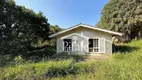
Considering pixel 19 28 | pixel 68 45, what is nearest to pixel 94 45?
pixel 68 45

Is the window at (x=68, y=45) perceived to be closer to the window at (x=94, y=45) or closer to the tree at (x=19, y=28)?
the window at (x=94, y=45)

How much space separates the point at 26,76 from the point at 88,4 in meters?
14.5

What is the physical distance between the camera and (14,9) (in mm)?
16406

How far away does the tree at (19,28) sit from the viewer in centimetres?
1526

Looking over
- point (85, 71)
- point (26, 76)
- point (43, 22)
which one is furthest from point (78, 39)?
point (26, 76)

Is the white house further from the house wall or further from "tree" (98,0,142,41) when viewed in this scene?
"tree" (98,0,142,41)

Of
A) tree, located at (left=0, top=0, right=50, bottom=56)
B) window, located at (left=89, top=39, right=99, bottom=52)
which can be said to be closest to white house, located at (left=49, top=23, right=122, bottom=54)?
window, located at (left=89, top=39, right=99, bottom=52)

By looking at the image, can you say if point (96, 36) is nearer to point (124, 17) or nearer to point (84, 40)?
point (84, 40)

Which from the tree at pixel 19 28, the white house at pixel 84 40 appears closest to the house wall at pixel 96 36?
the white house at pixel 84 40

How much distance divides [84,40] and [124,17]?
452 inches

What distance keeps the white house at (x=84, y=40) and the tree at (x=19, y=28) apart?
152 inches

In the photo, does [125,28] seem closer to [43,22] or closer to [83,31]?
[83,31]

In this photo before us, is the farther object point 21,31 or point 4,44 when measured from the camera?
point 21,31

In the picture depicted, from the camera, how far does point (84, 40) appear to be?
1639 centimetres
